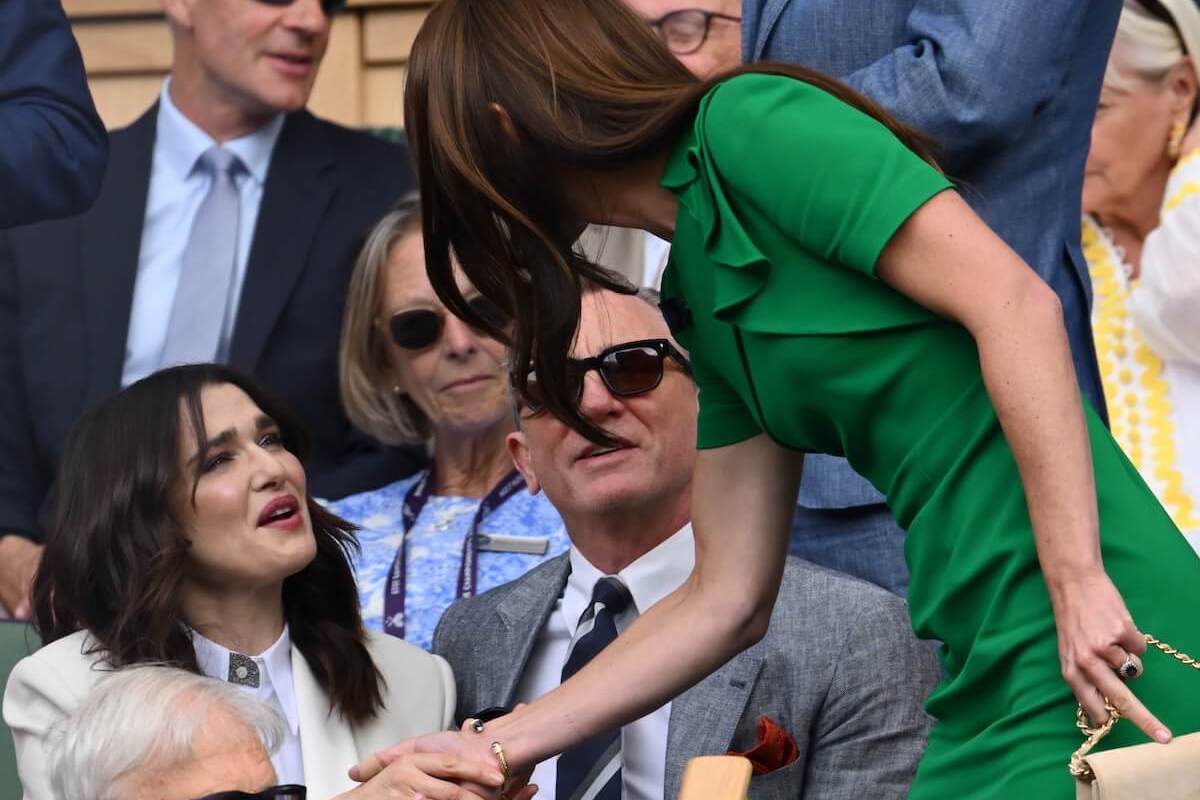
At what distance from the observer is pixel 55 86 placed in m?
3.79

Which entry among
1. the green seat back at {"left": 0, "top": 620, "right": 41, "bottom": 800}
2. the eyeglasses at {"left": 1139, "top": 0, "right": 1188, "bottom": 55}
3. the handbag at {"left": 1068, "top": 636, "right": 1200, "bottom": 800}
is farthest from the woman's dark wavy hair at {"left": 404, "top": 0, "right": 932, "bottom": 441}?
the eyeglasses at {"left": 1139, "top": 0, "right": 1188, "bottom": 55}

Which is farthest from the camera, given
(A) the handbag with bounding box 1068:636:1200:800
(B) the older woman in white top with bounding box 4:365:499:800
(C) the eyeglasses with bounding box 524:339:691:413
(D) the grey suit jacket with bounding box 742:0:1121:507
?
(C) the eyeglasses with bounding box 524:339:691:413

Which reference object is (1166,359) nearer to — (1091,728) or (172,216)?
(172,216)

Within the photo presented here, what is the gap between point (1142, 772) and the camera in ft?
5.41

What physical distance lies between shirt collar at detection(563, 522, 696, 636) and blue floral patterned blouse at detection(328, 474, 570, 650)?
0.44m

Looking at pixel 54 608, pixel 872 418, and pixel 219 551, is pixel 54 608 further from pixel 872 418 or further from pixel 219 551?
pixel 872 418

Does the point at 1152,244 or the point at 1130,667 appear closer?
the point at 1130,667

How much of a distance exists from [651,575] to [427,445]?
1172mm

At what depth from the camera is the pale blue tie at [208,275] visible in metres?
4.12

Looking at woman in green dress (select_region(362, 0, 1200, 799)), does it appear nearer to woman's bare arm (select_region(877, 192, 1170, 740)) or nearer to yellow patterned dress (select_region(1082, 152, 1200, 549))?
woman's bare arm (select_region(877, 192, 1170, 740))

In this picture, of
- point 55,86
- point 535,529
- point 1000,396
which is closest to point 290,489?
point 535,529

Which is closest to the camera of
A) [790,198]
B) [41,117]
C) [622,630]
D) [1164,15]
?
[790,198]

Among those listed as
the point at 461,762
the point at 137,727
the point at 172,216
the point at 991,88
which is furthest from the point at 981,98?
the point at 172,216

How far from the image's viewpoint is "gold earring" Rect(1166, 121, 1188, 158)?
167 inches
